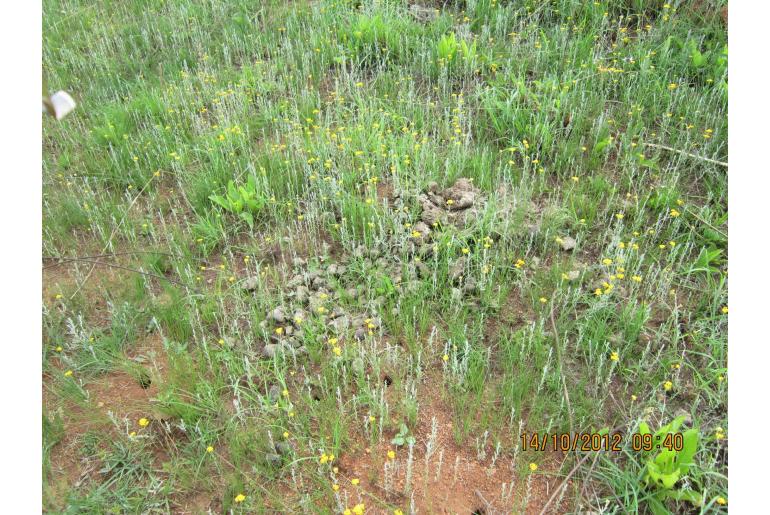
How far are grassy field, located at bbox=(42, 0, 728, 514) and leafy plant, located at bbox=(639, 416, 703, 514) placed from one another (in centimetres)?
2

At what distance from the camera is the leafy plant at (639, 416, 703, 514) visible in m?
2.56

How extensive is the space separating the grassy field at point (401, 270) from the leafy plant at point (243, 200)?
3 centimetres

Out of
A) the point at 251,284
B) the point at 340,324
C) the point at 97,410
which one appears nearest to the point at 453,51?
the point at 251,284

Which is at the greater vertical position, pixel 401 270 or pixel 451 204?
pixel 451 204

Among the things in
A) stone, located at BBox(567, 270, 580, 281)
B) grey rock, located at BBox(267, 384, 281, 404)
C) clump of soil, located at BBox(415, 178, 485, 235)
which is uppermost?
clump of soil, located at BBox(415, 178, 485, 235)

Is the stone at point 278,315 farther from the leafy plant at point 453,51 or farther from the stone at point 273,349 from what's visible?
the leafy plant at point 453,51

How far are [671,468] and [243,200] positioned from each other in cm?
353

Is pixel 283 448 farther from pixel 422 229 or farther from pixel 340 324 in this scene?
pixel 422 229

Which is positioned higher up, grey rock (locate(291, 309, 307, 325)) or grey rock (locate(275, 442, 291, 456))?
grey rock (locate(291, 309, 307, 325))

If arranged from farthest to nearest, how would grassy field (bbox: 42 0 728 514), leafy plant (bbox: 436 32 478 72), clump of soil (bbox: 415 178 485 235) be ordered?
leafy plant (bbox: 436 32 478 72)
clump of soil (bbox: 415 178 485 235)
grassy field (bbox: 42 0 728 514)

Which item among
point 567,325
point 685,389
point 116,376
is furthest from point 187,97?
point 685,389

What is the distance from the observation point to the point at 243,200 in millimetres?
4426

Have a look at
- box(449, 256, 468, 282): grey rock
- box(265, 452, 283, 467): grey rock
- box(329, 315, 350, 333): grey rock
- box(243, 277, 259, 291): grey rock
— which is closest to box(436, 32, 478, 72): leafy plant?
box(449, 256, 468, 282): grey rock

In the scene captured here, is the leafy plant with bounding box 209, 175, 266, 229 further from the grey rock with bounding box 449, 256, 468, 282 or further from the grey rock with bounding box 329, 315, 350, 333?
the grey rock with bounding box 449, 256, 468, 282
